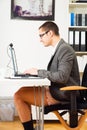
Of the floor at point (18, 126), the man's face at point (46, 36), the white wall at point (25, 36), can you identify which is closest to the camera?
the man's face at point (46, 36)

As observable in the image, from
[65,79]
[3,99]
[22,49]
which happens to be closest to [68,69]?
[65,79]

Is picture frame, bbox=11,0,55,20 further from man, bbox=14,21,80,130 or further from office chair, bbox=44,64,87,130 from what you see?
office chair, bbox=44,64,87,130

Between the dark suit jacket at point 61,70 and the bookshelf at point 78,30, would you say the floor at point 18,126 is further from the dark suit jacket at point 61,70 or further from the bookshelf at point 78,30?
the dark suit jacket at point 61,70

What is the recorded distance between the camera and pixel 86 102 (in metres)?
2.51

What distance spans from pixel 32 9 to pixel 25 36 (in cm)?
38

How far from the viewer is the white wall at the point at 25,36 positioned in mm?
3840

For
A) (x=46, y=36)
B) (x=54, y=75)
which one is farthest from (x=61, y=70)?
(x=46, y=36)

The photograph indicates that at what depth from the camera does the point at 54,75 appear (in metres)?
2.37

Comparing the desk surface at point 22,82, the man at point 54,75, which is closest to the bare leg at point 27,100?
the man at point 54,75

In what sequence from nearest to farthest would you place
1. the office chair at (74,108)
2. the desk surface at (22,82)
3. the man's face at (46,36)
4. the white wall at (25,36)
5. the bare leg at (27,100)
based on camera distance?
the desk surface at (22,82) → the office chair at (74,108) → the bare leg at (27,100) → the man's face at (46,36) → the white wall at (25,36)

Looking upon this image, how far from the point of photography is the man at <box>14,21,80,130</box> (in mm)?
2393

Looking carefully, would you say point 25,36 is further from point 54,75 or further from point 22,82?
point 22,82

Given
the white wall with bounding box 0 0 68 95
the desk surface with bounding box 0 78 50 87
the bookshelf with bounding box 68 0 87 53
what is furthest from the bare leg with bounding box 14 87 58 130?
the bookshelf with bounding box 68 0 87 53

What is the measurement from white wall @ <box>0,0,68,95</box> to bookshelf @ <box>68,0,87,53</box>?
0.37ft
